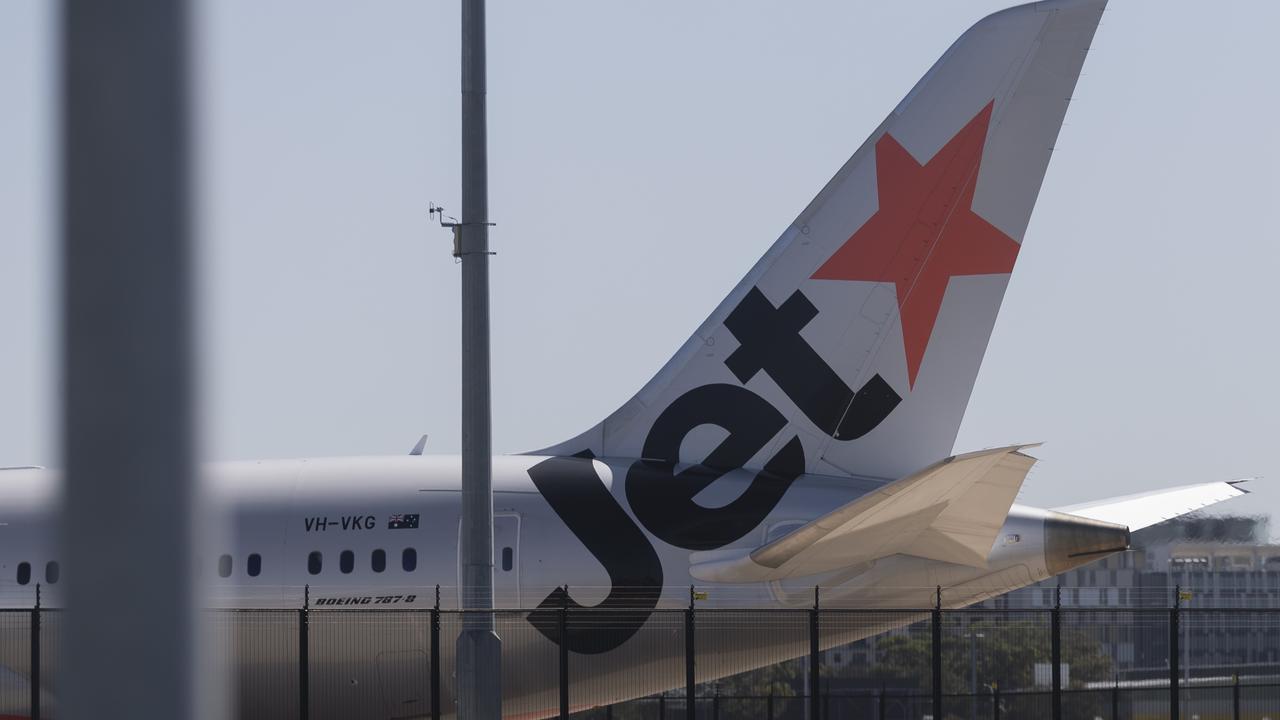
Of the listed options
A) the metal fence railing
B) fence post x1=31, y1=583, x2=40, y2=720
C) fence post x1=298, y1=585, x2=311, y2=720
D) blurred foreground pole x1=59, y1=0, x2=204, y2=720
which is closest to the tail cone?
the metal fence railing

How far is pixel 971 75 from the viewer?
1733cm

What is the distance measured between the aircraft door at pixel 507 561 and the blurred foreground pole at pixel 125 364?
45.0 ft

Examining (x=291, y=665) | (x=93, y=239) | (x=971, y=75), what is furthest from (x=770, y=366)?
(x=93, y=239)

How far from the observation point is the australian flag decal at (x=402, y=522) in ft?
54.6

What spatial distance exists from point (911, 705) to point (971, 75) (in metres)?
12.1

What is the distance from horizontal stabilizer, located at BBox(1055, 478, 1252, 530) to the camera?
56.1 feet

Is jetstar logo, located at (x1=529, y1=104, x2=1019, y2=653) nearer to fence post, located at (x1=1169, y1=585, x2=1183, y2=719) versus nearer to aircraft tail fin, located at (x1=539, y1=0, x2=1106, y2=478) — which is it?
aircraft tail fin, located at (x1=539, y1=0, x2=1106, y2=478)

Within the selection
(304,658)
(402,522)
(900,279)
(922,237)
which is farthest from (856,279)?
(304,658)

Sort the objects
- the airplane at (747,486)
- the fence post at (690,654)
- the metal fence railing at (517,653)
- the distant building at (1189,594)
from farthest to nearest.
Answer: the distant building at (1189,594) → the airplane at (747,486) → the metal fence railing at (517,653) → the fence post at (690,654)

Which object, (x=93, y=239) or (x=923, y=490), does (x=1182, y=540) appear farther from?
(x=93, y=239)

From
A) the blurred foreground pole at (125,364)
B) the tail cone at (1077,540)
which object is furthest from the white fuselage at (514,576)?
the blurred foreground pole at (125,364)

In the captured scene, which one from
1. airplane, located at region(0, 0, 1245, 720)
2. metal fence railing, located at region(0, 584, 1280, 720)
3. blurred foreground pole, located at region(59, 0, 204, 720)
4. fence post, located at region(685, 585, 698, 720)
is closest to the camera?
blurred foreground pole, located at region(59, 0, 204, 720)

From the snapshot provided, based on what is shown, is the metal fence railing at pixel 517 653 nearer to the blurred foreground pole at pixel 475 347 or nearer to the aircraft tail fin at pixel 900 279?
the aircraft tail fin at pixel 900 279

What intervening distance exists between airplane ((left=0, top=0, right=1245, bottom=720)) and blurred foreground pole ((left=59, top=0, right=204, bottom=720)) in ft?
43.5
